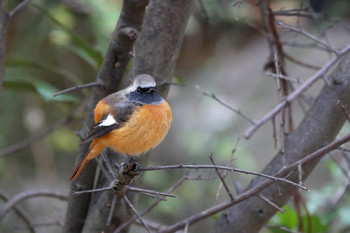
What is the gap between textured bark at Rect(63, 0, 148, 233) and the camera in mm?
2082

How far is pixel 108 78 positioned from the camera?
7.63ft

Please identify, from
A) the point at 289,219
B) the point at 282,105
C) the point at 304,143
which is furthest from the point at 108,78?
the point at 289,219

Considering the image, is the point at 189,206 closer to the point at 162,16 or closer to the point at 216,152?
the point at 216,152

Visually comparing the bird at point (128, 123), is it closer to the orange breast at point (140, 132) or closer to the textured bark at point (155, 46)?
the orange breast at point (140, 132)

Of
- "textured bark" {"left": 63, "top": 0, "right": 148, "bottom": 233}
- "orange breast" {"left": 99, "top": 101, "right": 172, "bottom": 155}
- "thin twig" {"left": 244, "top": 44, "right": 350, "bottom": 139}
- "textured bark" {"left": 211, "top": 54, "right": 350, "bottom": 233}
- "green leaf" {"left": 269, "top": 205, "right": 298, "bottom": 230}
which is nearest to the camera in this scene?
"thin twig" {"left": 244, "top": 44, "right": 350, "bottom": 139}

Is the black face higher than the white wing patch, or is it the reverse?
the black face

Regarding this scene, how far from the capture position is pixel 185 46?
7117 mm

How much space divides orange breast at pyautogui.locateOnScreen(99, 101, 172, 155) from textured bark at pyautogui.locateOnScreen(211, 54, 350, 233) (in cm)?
67

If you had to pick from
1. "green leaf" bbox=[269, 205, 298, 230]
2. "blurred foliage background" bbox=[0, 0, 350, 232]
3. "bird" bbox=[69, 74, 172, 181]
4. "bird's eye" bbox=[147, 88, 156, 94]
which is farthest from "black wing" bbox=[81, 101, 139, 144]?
"blurred foliage background" bbox=[0, 0, 350, 232]

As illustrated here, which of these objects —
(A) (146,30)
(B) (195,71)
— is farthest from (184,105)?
(A) (146,30)

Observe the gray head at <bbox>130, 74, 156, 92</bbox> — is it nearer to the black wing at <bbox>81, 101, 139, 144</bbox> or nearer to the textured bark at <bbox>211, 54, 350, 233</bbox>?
the black wing at <bbox>81, 101, 139, 144</bbox>

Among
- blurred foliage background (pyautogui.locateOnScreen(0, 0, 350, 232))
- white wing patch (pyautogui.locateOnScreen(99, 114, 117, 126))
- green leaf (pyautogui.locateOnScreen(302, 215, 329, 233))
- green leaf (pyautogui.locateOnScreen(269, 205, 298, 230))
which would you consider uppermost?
blurred foliage background (pyautogui.locateOnScreen(0, 0, 350, 232))

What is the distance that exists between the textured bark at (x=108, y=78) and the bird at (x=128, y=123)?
8cm

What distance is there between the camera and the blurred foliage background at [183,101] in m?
5.04
